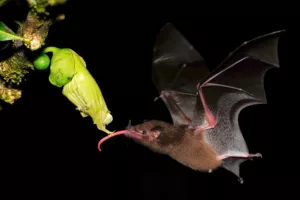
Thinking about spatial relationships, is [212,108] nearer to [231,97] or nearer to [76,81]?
[231,97]

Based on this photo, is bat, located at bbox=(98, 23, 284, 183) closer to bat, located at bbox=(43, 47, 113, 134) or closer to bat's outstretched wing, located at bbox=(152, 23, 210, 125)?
bat's outstretched wing, located at bbox=(152, 23, 210, 125)

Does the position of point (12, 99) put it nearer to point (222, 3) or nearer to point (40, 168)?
point (40, 168)

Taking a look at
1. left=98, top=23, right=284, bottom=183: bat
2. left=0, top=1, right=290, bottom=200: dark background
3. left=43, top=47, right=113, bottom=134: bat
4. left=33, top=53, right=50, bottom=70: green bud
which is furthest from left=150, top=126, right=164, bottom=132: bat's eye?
left=0, top=1, right=290, bottom=200: dark background

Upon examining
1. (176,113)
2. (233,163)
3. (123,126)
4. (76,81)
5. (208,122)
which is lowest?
(123,126)

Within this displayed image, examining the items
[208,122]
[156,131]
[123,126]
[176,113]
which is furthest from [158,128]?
[123,126]

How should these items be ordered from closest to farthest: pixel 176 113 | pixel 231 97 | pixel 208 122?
pixel 208 122, pixel 231 97, pixel 176 113

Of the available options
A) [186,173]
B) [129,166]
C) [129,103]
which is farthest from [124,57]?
[186,173]
